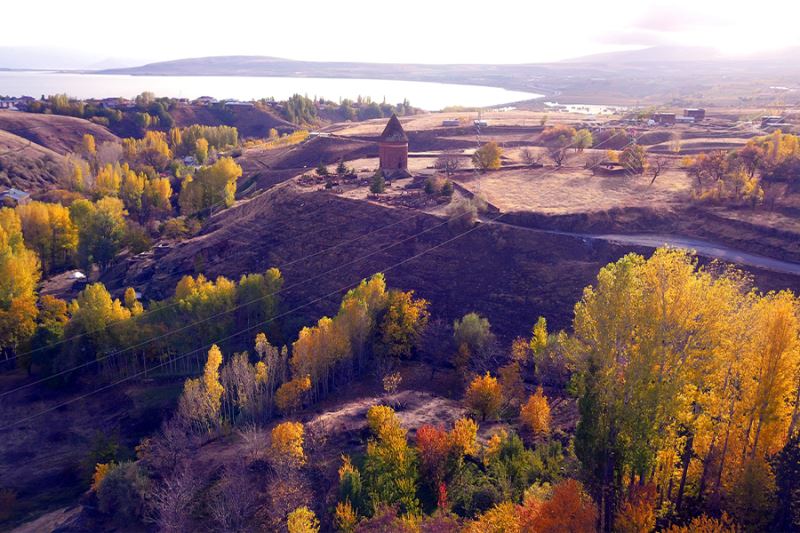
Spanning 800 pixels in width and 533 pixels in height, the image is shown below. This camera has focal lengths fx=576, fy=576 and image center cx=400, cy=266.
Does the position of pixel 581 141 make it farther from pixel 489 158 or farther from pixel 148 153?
pixel 148 153

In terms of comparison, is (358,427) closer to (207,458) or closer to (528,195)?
(207,458)

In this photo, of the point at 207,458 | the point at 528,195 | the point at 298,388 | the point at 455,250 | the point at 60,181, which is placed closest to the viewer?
the point at 207,458

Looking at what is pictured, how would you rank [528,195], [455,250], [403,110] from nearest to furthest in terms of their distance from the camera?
[455,250] → [528,195] → [403,110]

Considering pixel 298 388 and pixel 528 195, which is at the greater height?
pixel 528 195

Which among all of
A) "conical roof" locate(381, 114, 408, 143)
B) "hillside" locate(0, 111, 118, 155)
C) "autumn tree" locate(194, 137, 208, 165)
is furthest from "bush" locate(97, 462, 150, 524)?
"hillside" locate(0, 111, 118, 155)

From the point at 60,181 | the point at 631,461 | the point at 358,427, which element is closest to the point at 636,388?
the point at 631,461

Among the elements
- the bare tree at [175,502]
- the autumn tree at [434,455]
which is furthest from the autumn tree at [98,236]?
the autumn tree at [434,455]

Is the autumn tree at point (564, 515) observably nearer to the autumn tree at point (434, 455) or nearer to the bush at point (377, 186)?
the autumn tree at point (434, 455)
